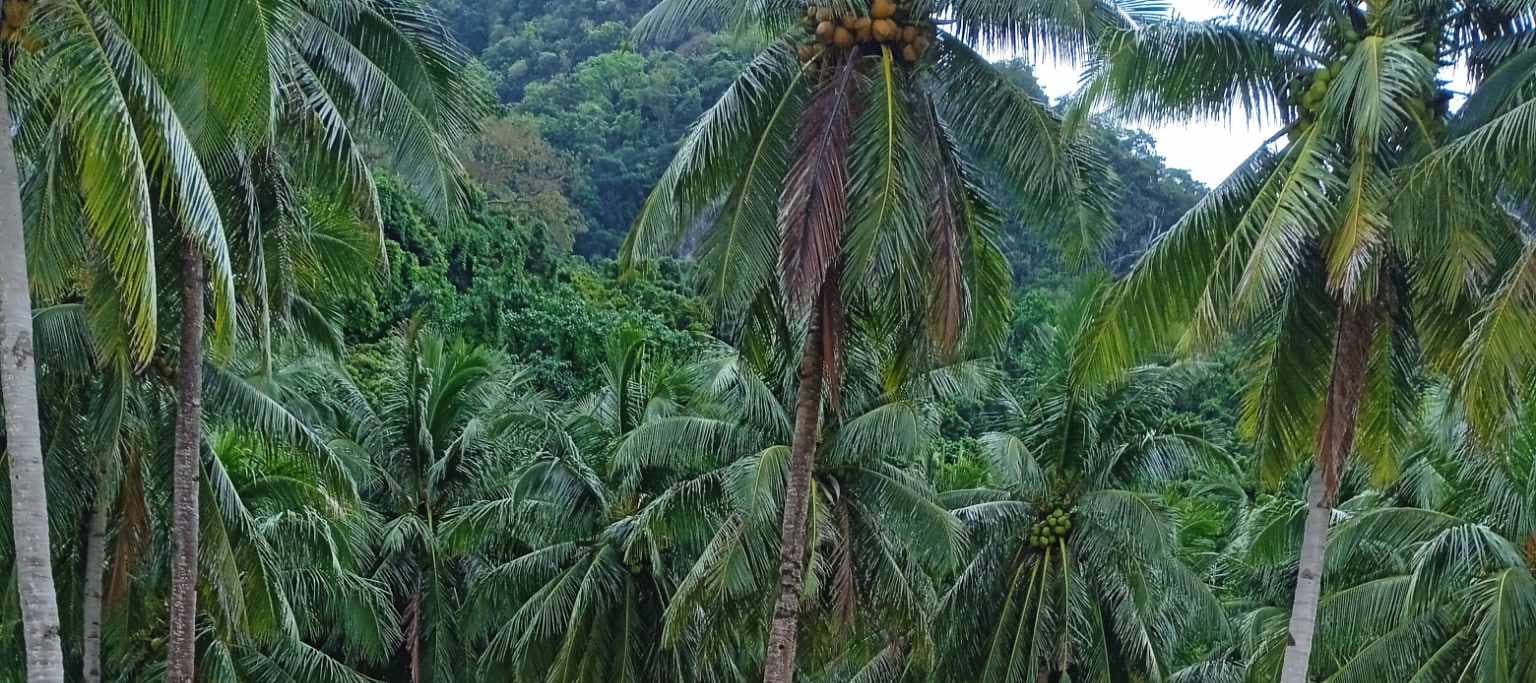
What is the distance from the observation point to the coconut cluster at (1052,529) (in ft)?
72.6

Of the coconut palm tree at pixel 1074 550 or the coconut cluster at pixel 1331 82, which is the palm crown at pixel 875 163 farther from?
the coconut palm tree at pixel 1074 550

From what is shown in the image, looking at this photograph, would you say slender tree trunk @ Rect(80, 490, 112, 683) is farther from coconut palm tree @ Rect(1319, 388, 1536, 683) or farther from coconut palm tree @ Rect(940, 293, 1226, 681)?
coconut palm tree @ Rect(1319, 388, 1536, 683)

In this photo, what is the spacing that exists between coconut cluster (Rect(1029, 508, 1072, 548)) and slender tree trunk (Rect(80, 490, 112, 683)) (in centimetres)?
1125

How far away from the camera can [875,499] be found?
68.2 ft

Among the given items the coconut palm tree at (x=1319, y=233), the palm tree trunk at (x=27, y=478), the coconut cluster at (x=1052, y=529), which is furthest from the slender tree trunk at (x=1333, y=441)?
the coconut cluster at (x=1052, y=529)

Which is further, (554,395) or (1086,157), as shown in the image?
(554,395)

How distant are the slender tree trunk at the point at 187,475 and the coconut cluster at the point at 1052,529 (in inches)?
438

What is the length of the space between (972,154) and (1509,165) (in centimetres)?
495

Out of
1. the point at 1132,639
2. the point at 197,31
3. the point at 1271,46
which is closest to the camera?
the point at 197,31

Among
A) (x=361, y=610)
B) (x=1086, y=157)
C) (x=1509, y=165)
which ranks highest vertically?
(x=1086, y=157)

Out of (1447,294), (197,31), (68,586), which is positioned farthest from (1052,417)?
(197,31)

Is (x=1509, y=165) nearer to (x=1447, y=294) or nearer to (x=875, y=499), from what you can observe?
(x=1447, y=294)

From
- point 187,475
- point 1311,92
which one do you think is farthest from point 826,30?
point 187,475

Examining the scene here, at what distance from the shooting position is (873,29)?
14.1m
